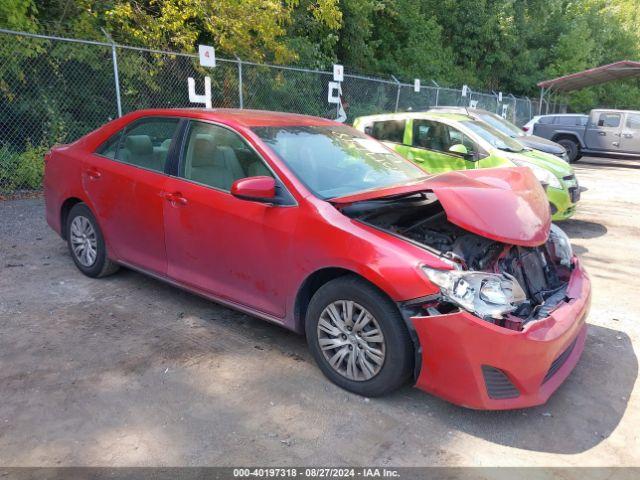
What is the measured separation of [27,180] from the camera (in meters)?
8.67

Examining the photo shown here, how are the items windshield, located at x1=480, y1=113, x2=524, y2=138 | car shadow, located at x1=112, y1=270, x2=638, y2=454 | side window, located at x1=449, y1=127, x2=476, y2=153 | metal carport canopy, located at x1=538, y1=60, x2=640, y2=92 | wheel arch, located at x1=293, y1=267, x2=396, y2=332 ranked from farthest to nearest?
metal carport canopy, located at x1=538, y1=60, x2=640, y2=92 → windshield, located at x1=480, y1=113, x2=524, y2=138 → side window, located at x1=449, y1=127, x2=476, y2=153 → wheel arch, located at x1=293, y1=267, x2=396, y2=332 → car shadow, located at x1=112, y1=270, x2=638, y2=454

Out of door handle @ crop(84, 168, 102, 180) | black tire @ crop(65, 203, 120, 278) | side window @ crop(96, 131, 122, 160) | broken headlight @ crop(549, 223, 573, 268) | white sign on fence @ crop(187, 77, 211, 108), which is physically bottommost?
black tire @ crop(65, 203, 120, 278)

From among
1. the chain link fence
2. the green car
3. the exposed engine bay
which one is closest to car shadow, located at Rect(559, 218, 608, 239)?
the green car

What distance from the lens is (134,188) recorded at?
14.4 ft

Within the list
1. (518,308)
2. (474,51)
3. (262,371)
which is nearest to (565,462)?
(518,308)

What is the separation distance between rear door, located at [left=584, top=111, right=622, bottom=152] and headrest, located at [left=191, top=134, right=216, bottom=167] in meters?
17.0

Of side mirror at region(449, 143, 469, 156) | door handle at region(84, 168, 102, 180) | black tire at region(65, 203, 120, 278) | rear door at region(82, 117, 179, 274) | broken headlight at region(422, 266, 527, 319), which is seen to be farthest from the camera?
side mirror at region(449, 143, 469, 156)

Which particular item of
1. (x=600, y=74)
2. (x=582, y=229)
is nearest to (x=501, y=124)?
(x=582, y=229)

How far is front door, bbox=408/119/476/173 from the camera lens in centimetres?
803

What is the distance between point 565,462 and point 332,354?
4.54 ft

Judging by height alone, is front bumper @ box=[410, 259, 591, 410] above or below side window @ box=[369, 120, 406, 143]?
below

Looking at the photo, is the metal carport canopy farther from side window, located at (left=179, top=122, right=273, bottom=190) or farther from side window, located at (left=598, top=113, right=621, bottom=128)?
side window, located at (left=179, top=122, right=273, bottom=190)

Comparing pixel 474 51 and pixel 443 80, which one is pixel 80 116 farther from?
pixel 474 51

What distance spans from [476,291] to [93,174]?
347cm
